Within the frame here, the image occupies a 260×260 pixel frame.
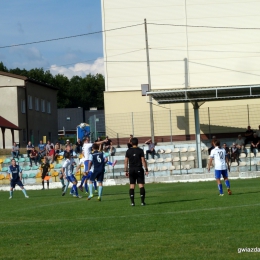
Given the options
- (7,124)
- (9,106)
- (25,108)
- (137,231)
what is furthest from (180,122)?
(137,231)

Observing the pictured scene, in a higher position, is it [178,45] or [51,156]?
[178,45]

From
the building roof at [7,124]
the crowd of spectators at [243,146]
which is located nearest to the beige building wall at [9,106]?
the building roof at [7,124]

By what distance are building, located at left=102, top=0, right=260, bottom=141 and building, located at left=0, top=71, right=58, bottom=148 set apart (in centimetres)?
1463

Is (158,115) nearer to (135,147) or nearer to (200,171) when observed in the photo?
(200,171)

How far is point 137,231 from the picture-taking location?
12.9 metres

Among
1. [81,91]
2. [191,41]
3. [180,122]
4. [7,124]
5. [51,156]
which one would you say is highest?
[81,91]

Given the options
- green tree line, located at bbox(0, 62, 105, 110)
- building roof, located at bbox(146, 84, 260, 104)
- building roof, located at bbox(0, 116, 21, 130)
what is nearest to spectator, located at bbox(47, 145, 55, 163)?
building roof, located at bbox(146, 84, 260, 104)

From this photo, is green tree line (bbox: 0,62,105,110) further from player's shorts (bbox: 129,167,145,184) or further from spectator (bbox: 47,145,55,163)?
player's shorts (bbox: 129,167,145,184)

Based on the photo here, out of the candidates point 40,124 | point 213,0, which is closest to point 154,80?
point 213,0

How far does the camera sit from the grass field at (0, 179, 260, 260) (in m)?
10.3

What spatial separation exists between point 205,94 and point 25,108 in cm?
3166

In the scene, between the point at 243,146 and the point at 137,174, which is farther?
the point at 243,146

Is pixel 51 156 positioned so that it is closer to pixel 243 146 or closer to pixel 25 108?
pixel 243 146

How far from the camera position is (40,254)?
34.5 feet
